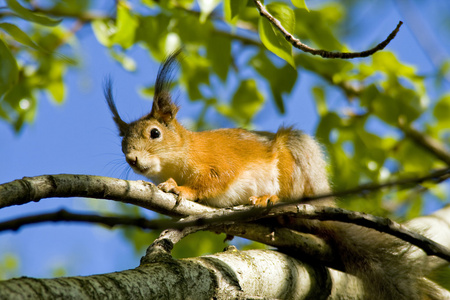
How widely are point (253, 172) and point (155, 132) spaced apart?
975mm

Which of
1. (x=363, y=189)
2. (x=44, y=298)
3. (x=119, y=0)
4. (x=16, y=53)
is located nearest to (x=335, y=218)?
(x=363, y=189)

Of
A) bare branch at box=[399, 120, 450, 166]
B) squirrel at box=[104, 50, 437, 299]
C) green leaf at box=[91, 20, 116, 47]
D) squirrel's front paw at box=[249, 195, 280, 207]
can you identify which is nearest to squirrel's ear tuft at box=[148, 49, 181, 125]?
squirrel at box=[104, 50, 437, 299]

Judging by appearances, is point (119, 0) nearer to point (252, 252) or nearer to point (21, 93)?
point (21, 93)

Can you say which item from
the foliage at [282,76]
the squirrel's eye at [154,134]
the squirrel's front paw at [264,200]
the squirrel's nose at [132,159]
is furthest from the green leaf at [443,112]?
the squirrel's nose at [132,159]

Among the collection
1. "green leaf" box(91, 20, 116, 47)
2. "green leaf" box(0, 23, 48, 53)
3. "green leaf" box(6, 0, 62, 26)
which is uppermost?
"green leaf" box(91, 20, 116, 47)

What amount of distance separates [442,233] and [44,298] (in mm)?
3008

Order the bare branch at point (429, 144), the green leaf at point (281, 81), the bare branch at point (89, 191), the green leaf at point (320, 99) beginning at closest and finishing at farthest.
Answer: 1. the bare branch at point (89, 191)
2. the green leaf at point (281, 81)
3. the green leaf at point (320, 99)
4. the bare branch at point (429, 144)

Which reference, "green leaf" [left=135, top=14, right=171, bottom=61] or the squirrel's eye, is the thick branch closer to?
the squirrel's eye

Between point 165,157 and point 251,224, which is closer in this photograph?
point 251,224

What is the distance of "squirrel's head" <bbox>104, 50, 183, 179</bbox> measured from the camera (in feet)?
12.5

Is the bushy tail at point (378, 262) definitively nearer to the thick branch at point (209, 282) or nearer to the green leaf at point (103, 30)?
the thick branch at point (209, 282)

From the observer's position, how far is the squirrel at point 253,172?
10.7ft

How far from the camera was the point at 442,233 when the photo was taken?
352cm

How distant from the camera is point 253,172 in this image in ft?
12.5
